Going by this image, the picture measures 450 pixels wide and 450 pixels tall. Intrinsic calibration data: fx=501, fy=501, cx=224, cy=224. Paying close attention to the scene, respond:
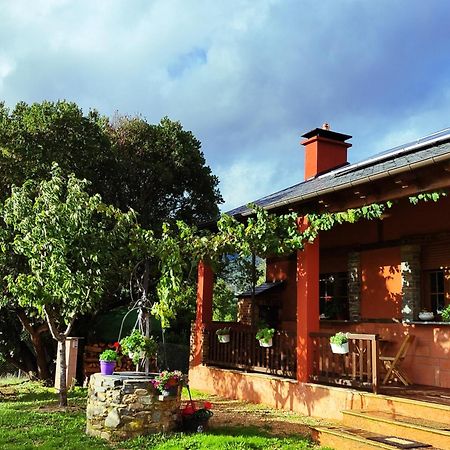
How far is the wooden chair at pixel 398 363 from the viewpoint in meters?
7.76

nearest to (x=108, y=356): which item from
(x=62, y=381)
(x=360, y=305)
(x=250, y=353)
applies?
(x=62, y=381)

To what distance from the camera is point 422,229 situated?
876 centimetres

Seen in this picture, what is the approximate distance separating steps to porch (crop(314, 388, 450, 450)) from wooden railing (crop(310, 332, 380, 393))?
1.50ft

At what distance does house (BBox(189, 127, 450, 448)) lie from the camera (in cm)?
703

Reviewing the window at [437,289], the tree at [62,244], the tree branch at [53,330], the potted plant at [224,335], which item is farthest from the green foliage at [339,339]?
the tree branch at [53,330]

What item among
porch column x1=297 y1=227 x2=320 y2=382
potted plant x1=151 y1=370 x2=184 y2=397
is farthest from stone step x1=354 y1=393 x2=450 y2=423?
potted plant x1=151 y1=370 x2=184 y2=397

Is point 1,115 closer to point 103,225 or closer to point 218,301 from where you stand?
point 103,225

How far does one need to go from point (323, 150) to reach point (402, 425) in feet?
29.2

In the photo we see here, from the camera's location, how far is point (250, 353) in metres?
9.55

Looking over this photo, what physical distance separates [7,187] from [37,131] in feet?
5.43

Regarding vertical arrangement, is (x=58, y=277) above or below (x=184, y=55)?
below

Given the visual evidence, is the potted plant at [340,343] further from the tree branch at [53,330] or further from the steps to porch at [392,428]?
the tree branch at [53,330]

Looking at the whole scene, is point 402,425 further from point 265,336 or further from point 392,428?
point 265,336

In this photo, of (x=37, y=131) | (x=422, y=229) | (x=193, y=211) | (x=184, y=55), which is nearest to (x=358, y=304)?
(x=422, y=229)
